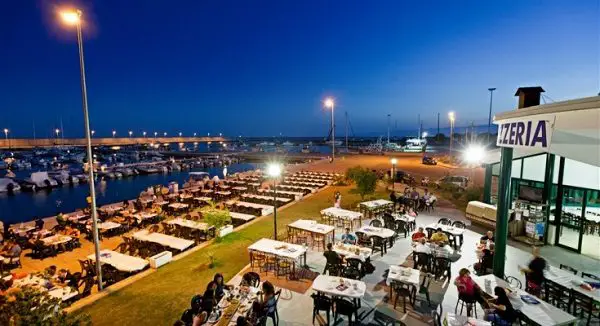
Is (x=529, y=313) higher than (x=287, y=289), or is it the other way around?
(x=529, y=313)

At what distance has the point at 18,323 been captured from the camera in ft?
13.2

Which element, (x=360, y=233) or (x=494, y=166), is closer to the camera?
(x=360, y=233)

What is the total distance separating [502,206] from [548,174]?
6391mm

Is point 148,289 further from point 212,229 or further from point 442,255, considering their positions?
point 442,255

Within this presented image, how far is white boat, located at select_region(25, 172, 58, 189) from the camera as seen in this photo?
4331 cm

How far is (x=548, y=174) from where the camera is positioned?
1191 centimetres

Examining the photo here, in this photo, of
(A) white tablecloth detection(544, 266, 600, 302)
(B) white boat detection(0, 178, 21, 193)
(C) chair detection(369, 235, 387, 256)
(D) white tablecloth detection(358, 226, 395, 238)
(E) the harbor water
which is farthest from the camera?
(B) white boat detection(0, 178, 21, 193)

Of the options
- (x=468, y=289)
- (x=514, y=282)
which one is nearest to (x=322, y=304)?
(x=468, y=289)

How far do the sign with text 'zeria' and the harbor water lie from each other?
104 ft

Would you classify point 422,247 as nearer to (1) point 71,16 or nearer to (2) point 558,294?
(2) point 558,294

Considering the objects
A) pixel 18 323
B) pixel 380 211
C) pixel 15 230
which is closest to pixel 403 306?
pixel 18 323

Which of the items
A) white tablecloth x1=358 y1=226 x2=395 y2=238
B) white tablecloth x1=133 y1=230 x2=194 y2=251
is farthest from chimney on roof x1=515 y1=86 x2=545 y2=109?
white tablecloth x1=133 y1=230 x2=194 y2=251

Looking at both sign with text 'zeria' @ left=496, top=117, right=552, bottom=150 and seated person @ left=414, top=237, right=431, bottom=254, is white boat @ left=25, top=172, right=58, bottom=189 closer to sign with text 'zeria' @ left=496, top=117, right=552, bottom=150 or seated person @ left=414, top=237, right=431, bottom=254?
seated person @ left=414, top=237, right=431, bottom=254

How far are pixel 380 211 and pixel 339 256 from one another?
749cm
